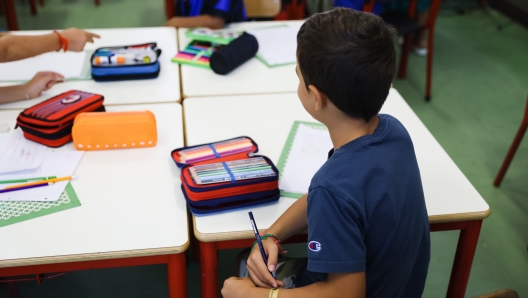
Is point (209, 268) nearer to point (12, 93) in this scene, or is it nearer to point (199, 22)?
point (12, 93)

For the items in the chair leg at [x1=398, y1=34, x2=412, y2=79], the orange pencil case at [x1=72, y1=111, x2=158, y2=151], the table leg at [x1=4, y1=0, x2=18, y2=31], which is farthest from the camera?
the table leg at [x1=4, y1=0, x2=18, y2=31]

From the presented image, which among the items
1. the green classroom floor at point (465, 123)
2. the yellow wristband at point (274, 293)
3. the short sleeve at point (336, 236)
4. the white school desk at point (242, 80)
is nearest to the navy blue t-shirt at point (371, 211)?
the short sleeve at point (336, 236)

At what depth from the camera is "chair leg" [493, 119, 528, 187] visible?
7.65ft

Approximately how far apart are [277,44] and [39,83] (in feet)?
3.03

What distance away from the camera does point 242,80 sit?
1812mm

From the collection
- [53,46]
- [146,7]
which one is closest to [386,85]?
[53,46]

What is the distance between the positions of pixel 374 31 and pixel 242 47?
105 centimetres

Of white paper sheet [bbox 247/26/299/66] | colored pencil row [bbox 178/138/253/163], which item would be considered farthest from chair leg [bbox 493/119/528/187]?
colored pencil row [bbox 178/138/253/163]

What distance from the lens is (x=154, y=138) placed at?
4.63 feet

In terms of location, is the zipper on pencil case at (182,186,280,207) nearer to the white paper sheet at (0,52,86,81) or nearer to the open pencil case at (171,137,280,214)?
the open pencil case at (171,137,280,214)

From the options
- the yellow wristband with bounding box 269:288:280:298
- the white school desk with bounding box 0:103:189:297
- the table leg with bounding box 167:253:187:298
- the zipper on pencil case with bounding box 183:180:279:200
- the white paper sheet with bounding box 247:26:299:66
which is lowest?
the table leg with bounding box 167:253:187:298

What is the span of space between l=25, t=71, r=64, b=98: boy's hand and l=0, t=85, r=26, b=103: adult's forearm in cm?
2

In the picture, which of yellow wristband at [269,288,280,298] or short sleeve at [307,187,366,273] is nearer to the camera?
short sleeve at [307,187,366,273]

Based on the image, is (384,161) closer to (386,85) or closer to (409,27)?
(386,85)
